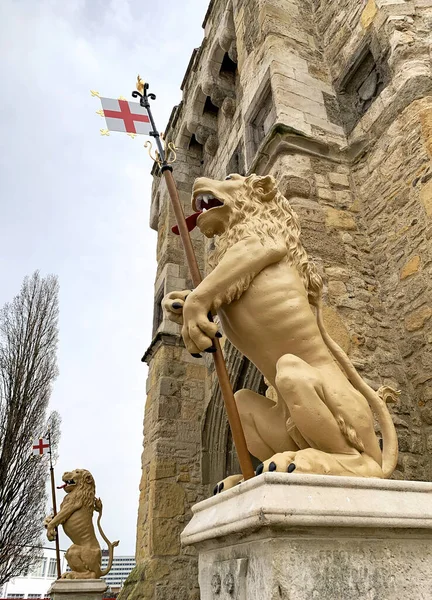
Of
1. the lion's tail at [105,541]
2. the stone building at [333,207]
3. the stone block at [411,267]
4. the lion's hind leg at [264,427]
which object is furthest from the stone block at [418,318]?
the lion's tail at [105,541]

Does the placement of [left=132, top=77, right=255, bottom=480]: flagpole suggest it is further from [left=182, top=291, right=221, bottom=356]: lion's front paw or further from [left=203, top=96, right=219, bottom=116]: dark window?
[left=203, top=96, right=219, bottom=116]: dark window

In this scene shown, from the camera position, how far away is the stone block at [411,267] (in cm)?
335

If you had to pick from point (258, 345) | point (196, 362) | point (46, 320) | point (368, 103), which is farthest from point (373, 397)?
point (46, 320)

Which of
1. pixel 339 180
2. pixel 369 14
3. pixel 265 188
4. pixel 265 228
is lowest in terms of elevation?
pixel 265 228

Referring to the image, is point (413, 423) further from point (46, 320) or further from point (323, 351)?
point (46, 320)

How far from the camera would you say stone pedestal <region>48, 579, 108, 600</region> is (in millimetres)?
5191

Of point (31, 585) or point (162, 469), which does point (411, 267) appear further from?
point (31, 585)

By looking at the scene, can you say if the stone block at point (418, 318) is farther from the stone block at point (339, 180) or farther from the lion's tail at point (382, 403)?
the lion's tail at point (382, 403)

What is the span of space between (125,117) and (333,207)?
6.81 feet

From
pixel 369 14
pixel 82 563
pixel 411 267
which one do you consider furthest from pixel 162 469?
pixel 369 14

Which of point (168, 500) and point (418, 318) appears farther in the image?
point (168, 500)

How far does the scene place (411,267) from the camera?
340 centimetres

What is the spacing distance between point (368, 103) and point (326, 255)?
1.97m

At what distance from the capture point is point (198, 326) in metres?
1.54
